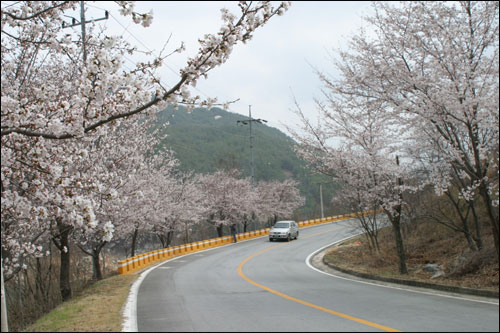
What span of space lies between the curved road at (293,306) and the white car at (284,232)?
62.4 ft

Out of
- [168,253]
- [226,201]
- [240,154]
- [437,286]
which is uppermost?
[240,154]

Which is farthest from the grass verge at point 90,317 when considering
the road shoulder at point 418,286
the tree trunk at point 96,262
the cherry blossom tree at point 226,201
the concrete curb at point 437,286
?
the cherry blossom tree at point 226,201

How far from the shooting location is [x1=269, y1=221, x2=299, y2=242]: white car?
35.9m

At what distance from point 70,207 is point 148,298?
237 inches

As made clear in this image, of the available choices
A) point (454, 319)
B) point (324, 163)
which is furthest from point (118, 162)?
point (454, 319)

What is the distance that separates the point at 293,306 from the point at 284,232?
1046 inches

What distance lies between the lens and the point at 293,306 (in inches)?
376

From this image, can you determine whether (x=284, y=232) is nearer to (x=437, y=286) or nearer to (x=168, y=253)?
(x=168, y=253)

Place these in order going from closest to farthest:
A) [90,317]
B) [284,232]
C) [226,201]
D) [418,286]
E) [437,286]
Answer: [90,317] < [437,286] < [418,286] < [284,232] < [226,201]

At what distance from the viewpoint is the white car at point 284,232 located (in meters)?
35.9

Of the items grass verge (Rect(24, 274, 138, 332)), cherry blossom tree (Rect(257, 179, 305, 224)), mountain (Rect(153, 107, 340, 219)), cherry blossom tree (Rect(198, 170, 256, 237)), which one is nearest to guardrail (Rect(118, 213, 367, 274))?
cherry blossom tree (Rect(198, 170, 256, 237))

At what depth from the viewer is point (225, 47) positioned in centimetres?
681

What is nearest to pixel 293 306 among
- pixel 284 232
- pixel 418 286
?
pixel 418 286

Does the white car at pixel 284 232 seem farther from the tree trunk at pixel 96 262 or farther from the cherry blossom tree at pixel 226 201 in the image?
the tree trunk at pixel 96 262
